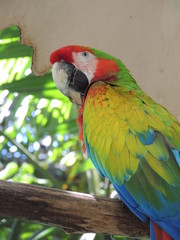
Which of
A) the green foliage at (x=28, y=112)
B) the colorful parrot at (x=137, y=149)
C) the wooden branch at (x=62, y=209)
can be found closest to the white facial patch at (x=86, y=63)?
the colorful parrot at (x=137, y=149)

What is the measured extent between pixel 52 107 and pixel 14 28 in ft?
1.29

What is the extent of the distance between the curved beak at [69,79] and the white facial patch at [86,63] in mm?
15

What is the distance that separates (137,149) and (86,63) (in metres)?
0.46

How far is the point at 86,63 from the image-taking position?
1.43 metres

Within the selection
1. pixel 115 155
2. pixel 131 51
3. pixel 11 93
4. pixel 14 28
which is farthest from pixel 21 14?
pixel 115 155

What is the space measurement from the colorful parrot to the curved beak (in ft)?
0.30

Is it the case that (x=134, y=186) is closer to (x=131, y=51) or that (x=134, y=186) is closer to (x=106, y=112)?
(x=106, y=112)

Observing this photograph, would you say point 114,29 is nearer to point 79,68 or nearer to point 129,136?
point 79,68

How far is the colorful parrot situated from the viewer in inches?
40.6

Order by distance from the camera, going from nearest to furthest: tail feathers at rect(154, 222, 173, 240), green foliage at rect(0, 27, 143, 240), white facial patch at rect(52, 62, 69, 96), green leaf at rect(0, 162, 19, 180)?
tail feathers at rect(154, 222, 173, 240) → white facial patch at rect(52, 62, 69, 96) → green foliage at rect(0, 27, 143, 240) → green leaf at rect(0, 162, 19, 180)

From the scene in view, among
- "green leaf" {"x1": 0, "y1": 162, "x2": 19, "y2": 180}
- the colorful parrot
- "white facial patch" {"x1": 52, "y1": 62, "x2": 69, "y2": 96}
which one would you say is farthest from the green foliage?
the colorful parrot

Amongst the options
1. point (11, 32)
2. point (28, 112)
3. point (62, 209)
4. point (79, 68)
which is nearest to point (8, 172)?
point (28, 112)

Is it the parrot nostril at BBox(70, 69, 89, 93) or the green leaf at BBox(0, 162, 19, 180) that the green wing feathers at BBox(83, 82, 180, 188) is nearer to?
the parrot nostril at BBox(70, 69, 89, 93)

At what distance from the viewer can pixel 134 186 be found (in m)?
1.08
